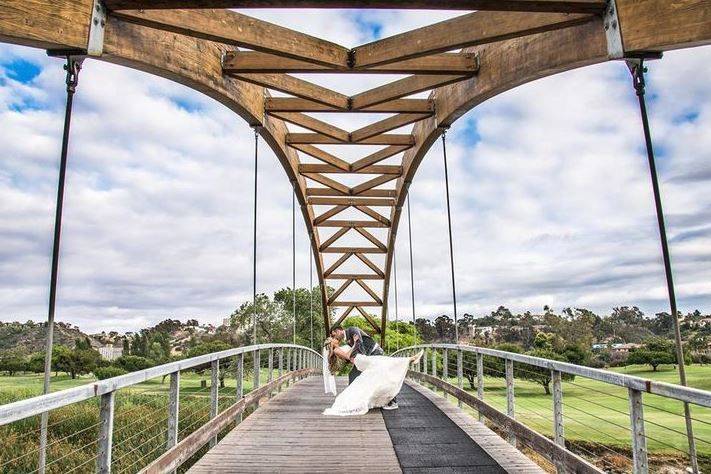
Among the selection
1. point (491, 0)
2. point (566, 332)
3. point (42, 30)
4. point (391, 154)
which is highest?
point (391, 154)

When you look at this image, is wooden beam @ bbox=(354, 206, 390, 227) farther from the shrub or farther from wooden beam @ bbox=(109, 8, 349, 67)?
the shrub

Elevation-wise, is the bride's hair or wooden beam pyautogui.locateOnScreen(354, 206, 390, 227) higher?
wooden beam pyautogui.locateOnScreen(354, 206, 390, 227)

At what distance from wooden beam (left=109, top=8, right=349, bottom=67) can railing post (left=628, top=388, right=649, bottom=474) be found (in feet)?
14.2

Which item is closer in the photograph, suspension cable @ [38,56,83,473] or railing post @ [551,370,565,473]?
suspension cable @ [38,56,83,473]

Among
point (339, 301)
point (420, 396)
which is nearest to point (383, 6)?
point (420, 396)

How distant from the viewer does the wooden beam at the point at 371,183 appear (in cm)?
1294

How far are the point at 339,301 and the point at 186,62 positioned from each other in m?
19.2

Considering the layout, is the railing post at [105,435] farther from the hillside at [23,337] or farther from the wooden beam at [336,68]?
the hillside at [23,337]

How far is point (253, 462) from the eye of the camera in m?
4.21

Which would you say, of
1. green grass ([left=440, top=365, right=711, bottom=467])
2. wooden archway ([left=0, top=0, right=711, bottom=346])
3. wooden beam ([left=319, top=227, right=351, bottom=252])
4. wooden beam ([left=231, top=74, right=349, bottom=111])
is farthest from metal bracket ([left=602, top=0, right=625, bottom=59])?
wooden beam ([left=319, top=227, right=351, bottom=252])

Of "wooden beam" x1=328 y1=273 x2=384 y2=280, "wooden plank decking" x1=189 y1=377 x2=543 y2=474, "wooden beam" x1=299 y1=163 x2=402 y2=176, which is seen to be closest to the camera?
"wooden plank decking" x1=189 y1=377 x2=543 y2=474

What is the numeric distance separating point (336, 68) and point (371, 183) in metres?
7.80

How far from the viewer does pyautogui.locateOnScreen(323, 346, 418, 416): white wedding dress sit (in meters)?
6.84

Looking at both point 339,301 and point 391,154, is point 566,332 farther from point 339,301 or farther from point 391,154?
point 391,154
